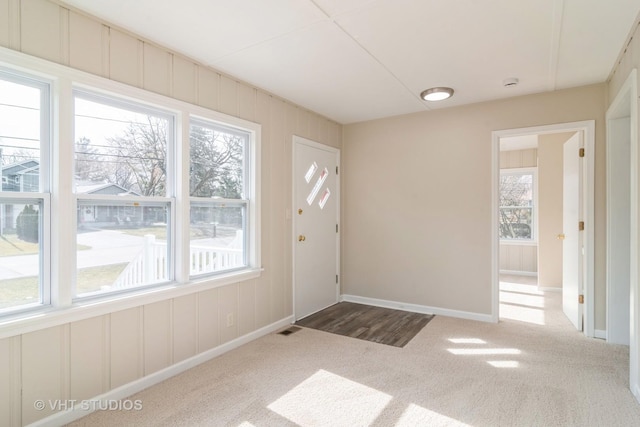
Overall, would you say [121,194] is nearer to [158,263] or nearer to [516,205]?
[158,263]

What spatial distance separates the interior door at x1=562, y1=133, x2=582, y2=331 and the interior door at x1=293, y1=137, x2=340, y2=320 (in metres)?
2.76

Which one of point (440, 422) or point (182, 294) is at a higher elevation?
point (182, 294)

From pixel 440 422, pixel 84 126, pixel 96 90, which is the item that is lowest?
pixel 440 422

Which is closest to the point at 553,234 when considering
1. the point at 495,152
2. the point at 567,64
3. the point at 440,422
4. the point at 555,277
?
the point at 555,277

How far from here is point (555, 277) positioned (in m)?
5.27

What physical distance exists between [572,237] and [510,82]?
1.91 metres

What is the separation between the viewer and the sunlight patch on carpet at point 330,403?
6.84 ft

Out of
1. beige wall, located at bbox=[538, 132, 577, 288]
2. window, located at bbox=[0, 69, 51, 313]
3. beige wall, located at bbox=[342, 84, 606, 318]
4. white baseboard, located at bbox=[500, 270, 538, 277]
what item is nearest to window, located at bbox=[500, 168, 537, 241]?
white baseboard, located at bbox=[500, 270, 538, 277]

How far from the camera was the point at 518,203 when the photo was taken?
6945 mm

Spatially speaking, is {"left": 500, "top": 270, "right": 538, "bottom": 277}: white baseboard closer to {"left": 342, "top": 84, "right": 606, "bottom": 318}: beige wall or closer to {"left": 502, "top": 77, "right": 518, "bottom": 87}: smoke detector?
{"left": 342, "top": 84, "right": 606, "bottom": 318}: beige wall

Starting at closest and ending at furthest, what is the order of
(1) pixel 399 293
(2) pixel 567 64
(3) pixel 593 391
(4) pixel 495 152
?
1. (3) pixel 593 391
2. (2) pixel 567 64
3. (4) pixel 495 152
4. (1) pixel 399 293

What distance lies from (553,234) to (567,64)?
3358 mm

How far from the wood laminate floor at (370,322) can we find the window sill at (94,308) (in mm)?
1381

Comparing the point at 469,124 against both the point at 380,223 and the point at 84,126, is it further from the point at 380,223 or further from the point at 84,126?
the point at 84,126
